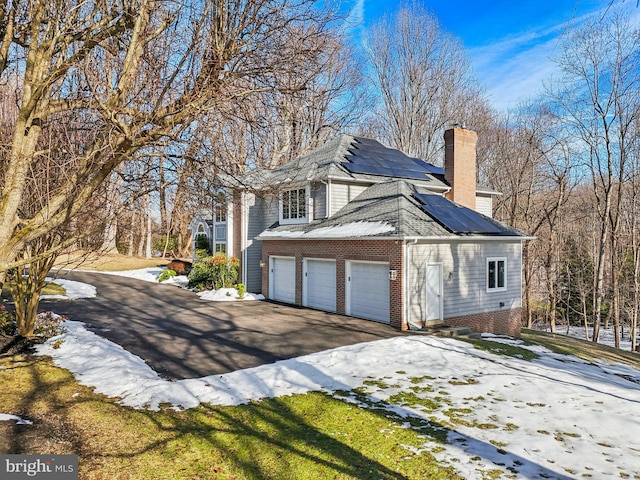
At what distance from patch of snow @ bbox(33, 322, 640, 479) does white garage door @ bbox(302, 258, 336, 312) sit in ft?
17.6

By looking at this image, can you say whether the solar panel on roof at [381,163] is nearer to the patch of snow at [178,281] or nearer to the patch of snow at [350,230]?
the patch of snow at [350,230]

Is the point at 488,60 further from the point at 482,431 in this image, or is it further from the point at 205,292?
the point at 482,431

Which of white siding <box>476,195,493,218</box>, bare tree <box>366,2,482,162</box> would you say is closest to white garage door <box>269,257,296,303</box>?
white siding <box>476,195,493,218</box>

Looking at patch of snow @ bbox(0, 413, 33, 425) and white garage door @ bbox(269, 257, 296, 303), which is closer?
patch of snow @ bbox(0, 413, 33, 425)

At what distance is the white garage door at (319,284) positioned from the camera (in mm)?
15734

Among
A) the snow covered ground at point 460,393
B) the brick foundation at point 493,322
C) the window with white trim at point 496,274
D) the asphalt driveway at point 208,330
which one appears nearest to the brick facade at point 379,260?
the brick foundation at point 493,322

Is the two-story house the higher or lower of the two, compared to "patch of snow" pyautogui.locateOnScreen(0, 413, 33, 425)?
higher

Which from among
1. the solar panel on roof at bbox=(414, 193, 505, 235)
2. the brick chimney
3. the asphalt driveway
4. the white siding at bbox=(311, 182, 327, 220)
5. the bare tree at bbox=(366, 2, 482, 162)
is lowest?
the asphalt driveway

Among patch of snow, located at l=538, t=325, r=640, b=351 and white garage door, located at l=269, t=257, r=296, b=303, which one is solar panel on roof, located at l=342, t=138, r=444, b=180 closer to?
white garage door, located at l=269, t=257, r=296, b=303

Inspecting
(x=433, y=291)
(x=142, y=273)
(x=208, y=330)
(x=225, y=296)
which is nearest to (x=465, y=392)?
(x=433, y=291)

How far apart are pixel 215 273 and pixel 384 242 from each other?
439 inches

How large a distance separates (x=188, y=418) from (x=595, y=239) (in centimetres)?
3425

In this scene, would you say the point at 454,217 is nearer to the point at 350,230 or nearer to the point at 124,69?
the point at 350,230

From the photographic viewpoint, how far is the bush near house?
21.0m
